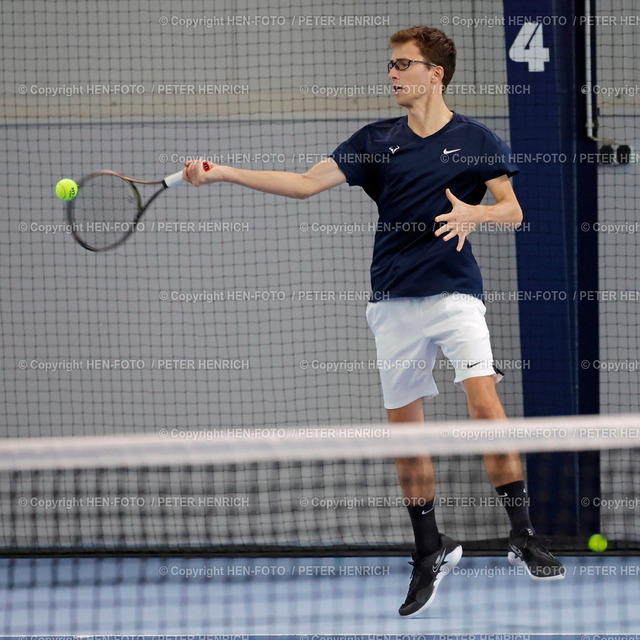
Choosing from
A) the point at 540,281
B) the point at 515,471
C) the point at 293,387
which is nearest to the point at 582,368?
the point at 540,281

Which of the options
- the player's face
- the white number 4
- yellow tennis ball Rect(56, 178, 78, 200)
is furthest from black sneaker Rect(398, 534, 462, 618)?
the white number 4

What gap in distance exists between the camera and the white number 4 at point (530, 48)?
5.61 m

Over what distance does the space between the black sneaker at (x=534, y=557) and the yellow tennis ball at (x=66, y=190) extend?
7.35 ft

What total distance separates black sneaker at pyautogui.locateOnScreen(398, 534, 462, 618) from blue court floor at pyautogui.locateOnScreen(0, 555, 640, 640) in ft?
0.78

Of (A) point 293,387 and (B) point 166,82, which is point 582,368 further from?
(B) point 166,82

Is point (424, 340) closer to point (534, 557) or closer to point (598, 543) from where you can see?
point (534, 557)

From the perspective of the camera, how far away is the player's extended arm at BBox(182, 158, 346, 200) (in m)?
3.96

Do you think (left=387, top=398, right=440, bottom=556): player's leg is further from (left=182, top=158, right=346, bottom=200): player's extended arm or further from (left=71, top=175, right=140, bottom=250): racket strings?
(left=71, top=175, right=140, bottom=250): racket strings

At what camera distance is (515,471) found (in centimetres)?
390

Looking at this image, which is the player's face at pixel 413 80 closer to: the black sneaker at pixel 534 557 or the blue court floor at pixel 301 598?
the black sneaker at pixel 534 557

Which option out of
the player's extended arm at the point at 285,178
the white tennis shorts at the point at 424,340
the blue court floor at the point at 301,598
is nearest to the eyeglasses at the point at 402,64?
the player's extended arm at the point at 285,178

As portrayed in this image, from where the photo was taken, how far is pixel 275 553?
18.6 ft

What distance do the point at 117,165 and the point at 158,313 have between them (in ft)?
2.86

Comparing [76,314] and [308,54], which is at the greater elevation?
[308,54]
